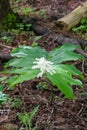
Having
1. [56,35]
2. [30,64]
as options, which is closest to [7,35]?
[56,35]

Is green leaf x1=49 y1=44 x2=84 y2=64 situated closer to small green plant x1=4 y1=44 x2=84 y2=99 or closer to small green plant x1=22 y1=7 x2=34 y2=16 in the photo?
small green plant x1=4 y1=44 x2=84 y2=99

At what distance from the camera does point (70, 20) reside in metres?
5.64

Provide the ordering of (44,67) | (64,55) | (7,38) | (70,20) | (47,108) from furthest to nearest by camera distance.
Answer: (70,20) < (7,38) < (47,108) < (64,55) < (44,67)

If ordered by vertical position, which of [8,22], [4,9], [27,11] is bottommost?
[8,22]

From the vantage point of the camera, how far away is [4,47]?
4609 millimetres

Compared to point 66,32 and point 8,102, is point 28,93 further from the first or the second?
point 66,32

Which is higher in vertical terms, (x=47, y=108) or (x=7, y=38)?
(x=7, y=38)

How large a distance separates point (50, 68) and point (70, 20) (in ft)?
11.8

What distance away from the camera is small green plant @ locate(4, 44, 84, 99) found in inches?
86.9

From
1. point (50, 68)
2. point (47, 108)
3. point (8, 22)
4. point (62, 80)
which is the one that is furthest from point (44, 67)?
point (8, 22)

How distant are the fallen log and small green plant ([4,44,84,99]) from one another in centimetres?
288

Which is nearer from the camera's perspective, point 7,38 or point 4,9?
point 7,38

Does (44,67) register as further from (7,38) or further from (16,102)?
(7,38)

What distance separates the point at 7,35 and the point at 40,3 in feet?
9.97
